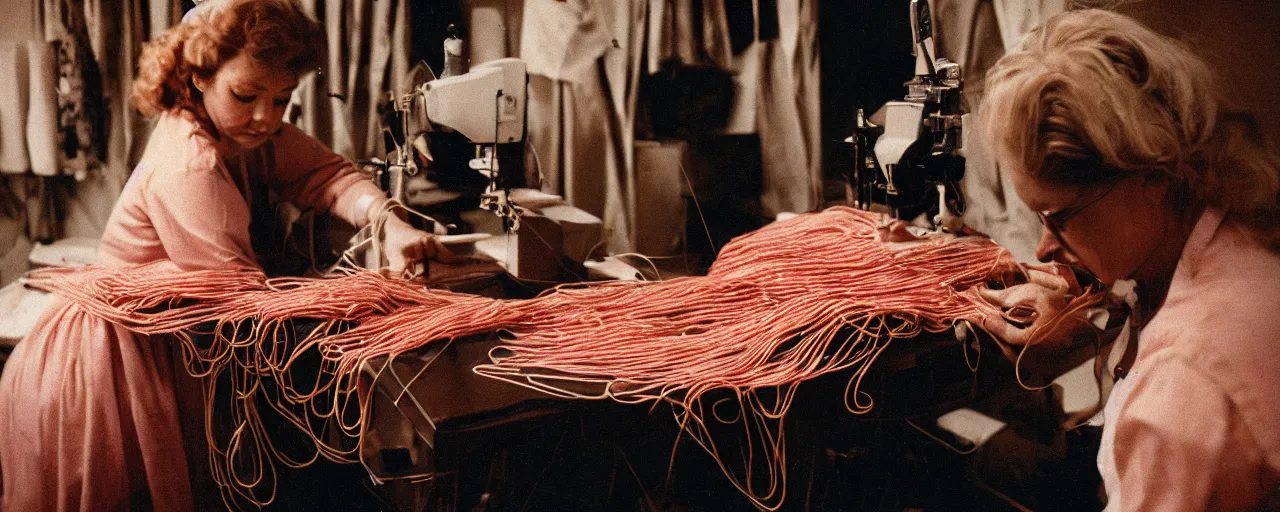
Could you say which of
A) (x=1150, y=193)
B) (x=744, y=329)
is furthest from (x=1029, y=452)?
(x=1150, y=193)

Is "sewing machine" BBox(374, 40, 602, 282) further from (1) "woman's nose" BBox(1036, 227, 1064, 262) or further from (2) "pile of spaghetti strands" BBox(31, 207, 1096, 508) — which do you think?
(1) "woman's nose" BBox(1036, 227, 1064, 262)

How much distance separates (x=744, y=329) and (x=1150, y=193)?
0.69m

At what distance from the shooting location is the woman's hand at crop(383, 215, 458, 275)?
6.83 ft

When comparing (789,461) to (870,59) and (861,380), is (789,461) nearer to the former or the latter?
(861,380)

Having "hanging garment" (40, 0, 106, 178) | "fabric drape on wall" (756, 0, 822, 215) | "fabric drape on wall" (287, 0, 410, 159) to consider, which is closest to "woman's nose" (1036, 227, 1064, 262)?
"fabric drape on wall" (756, 0, 822, 215)

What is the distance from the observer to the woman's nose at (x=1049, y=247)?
134 centimetres

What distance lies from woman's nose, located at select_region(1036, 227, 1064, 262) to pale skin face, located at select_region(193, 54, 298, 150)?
57.3 inches

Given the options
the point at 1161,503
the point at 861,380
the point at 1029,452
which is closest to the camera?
the point at 1161,503

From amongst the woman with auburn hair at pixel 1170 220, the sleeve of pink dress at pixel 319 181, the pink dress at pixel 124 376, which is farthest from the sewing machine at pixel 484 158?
the woman with auburn hair at pixel 1170 220

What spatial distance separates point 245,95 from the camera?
1.93 m

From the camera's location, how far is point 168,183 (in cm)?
191

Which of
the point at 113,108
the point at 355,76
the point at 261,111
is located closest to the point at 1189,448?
the point at 261,111

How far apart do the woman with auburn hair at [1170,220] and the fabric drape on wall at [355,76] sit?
1.59m

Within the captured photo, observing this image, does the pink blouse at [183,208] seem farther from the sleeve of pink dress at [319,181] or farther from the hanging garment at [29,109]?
the hanging garment at [29,109]
